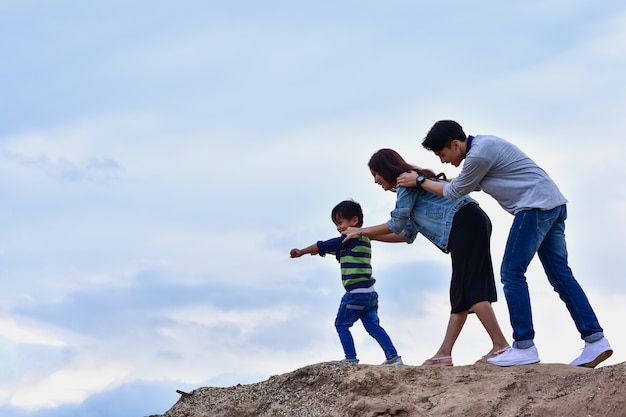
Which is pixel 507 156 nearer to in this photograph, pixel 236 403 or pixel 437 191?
pixel 437 191

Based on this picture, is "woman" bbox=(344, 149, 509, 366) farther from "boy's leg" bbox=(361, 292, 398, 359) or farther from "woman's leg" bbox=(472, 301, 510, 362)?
"boy's leg" bbox=(361, 292, 398, 359)

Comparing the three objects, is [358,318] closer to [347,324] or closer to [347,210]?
[347,324]

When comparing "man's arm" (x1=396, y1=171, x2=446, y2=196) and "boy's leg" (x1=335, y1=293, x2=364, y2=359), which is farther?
"boy's leg" (x1=335, y1=293, x2=364, y2=359)

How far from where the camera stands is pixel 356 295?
800cm

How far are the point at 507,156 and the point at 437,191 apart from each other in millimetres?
651

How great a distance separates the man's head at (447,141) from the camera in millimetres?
6973

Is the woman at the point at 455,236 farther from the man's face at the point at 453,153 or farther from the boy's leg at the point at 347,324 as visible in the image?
the boy's leg at the point at 347,324

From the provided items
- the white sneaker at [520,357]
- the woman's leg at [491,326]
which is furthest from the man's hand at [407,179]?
the white sneaker at [520,357]

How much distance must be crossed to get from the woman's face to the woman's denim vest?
89mm

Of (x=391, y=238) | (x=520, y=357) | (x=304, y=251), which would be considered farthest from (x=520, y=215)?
(x=304, y=251)

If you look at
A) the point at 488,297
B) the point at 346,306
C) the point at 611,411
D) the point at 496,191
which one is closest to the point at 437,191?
the point at 496,191

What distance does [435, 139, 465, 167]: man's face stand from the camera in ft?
23.0

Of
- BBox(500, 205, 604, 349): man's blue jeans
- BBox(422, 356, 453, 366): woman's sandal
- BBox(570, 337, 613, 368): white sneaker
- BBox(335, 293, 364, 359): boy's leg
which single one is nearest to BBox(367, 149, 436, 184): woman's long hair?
BBox(500, 205, 604, 349): man's blue jeans

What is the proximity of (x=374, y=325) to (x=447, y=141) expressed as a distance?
6.71 feet
